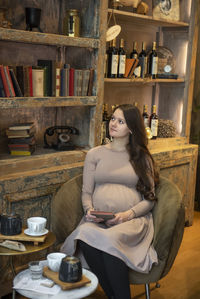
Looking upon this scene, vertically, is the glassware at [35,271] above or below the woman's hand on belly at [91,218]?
below

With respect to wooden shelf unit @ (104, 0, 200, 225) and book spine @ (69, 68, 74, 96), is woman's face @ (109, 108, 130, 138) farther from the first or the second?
wooden shelf unit @ (104, 0, 200, 225)

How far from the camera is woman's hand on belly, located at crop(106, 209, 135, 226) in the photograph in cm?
246

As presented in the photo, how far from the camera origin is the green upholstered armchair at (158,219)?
2.35m

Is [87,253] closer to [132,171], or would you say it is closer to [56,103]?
[132,171]

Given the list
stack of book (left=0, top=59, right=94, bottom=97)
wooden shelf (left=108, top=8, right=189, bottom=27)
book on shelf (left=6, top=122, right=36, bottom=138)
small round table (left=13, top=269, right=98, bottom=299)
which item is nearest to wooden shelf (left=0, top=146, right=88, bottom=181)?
book on shelf (left=6, top=122, right=36, bottom=138)

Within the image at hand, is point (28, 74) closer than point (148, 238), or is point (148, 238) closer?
point (148, 238)

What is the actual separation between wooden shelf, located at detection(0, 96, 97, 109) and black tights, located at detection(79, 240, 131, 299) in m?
0.91

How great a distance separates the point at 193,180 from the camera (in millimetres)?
4109

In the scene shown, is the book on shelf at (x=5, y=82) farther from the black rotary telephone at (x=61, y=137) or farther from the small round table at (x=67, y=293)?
the small round table at (x=67, y=293)

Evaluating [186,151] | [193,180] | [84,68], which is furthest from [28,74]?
[193,180]

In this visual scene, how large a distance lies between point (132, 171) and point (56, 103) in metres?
0.69

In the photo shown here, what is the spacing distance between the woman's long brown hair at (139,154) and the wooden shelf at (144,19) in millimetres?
975

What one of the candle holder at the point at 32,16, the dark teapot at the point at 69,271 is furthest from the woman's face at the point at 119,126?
the dark teapot at the point at 69,271

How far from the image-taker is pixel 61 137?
3.15 metres
